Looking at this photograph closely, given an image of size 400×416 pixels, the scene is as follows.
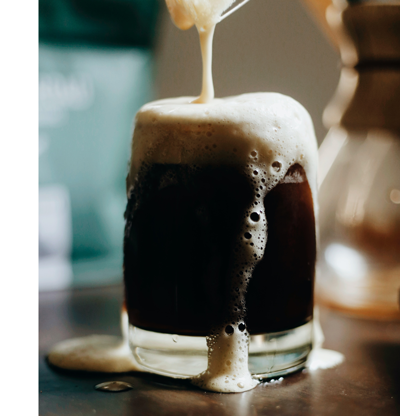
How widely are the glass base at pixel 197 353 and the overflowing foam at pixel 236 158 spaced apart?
0.01 meters

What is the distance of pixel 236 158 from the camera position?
52 centimetres

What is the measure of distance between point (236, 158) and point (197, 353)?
196mm

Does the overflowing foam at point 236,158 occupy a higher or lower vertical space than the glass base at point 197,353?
higher

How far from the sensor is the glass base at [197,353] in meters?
0.54

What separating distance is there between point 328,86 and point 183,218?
71cm

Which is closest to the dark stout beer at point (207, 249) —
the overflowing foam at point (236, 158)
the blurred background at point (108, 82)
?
the overflowing foam at point (236, 158)

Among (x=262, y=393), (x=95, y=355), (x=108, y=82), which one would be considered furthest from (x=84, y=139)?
(x=262, y=393)

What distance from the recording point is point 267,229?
532 millimetres

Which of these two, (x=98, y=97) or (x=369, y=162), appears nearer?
(x=369, y=162)

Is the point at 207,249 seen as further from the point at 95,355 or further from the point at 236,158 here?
the point at 95,355

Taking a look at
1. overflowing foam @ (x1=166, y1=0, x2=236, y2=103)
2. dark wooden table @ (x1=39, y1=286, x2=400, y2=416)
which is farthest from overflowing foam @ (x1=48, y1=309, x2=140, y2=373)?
overflowing foam @ (x1=166, y1=0, x2=236, y2=103)

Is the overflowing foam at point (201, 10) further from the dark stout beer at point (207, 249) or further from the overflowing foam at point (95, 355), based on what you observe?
the overflowing foam at point (95, 355)
